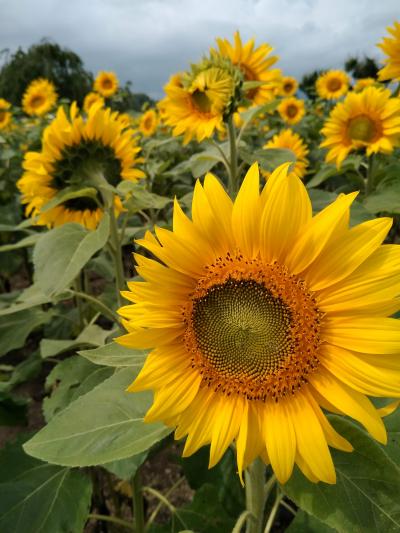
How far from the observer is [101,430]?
114 cm

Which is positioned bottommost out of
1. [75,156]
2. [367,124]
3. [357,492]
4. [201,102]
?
[357,492]

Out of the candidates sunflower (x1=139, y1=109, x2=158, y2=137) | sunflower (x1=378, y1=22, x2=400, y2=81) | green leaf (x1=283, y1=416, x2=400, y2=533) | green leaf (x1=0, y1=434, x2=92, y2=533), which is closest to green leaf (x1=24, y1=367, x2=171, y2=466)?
green leaf (x1=283, y1=416, x2=400, y2=533)

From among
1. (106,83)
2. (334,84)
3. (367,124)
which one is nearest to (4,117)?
(106,83)

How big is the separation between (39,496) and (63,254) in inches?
31.3

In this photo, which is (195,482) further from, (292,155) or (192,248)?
(292,155)

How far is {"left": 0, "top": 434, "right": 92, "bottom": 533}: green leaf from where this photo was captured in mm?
1524

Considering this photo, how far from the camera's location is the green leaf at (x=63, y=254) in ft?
5.58

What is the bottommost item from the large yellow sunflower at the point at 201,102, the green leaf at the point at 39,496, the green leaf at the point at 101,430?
the green leaf at the point at 39,496

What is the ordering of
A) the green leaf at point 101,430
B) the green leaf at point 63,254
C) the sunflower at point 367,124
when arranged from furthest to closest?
1. the sunflower at point 367,124
2. the green leaf at point 63,254
3. the green leaf at point 101,430

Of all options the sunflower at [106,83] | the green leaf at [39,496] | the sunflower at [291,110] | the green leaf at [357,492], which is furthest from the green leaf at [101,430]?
the sunflower at [106,83]

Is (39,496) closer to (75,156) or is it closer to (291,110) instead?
(75,156)

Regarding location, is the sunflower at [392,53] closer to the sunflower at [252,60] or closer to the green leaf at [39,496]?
the sunflower at [252,60]

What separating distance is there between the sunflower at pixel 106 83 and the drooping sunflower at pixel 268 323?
385 inches

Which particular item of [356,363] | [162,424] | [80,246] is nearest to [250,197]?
[356,363]
